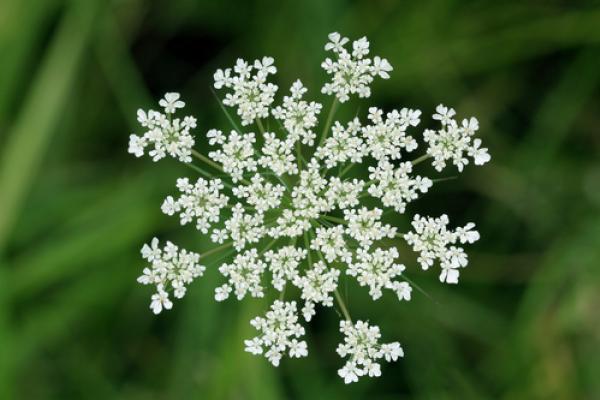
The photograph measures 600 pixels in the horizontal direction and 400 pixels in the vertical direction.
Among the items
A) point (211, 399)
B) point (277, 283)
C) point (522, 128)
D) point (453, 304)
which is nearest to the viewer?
point (277, 283)

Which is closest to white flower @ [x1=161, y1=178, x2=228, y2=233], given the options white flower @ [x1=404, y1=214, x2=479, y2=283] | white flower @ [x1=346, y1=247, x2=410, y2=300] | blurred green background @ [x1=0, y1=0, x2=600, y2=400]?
white flower @ [x1=346, y1=247, x2=410, y2=300]

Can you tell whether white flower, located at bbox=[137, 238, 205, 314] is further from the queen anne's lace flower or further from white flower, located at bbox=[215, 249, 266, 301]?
the queen anne's lace flower

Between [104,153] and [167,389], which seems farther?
[104,153]

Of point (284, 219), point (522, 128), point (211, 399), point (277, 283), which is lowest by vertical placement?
point (211, 399)

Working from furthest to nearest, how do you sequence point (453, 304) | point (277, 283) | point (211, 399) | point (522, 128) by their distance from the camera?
point (522, 128) < point (453, 304) < point (211, 399) < point (277, 283)

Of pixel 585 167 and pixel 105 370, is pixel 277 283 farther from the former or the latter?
pixel 585 167

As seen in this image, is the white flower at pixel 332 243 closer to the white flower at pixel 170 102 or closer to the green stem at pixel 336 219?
the green stem at pixel 336 219

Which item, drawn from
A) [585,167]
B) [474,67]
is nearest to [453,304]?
[585,167]

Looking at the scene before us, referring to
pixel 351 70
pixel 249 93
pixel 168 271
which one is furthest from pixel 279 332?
pixel 351 70

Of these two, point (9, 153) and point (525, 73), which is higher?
point (525, 73)
